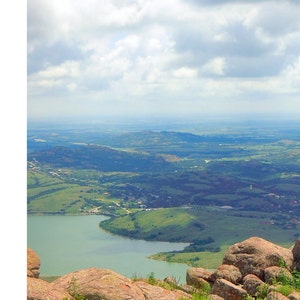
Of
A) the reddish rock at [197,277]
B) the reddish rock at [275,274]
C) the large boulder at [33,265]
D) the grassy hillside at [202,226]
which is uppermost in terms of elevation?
the large boulder at [33,265]

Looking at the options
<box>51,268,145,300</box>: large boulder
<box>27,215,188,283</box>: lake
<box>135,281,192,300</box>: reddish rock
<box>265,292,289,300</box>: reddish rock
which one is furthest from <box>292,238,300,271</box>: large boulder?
<box>27,215,188,283</box>: lake

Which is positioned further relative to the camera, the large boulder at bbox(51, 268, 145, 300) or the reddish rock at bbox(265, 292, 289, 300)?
the reddish rock at bbox(265, 292, 289, 300)

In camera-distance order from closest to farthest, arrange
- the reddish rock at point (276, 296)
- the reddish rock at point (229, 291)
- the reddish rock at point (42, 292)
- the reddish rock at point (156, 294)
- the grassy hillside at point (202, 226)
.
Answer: the reddish rock at point (42, 292), the reddish rock at point (156, 294), the reddish rock at point (276, 296), the reddish rock at point (229, 291), the grassy hillside at point (202, 226)

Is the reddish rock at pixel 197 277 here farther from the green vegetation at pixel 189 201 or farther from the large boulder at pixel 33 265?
the green vegetation at pixel 189 201

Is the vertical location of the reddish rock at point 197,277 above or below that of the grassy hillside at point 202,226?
above

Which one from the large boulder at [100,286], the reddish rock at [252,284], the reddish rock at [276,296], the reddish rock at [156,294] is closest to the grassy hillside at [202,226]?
the reddish rock at [252,284]

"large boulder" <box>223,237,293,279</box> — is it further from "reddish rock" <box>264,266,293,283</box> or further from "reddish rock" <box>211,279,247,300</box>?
"reddish rock" <box>211,279,247,300</box>
